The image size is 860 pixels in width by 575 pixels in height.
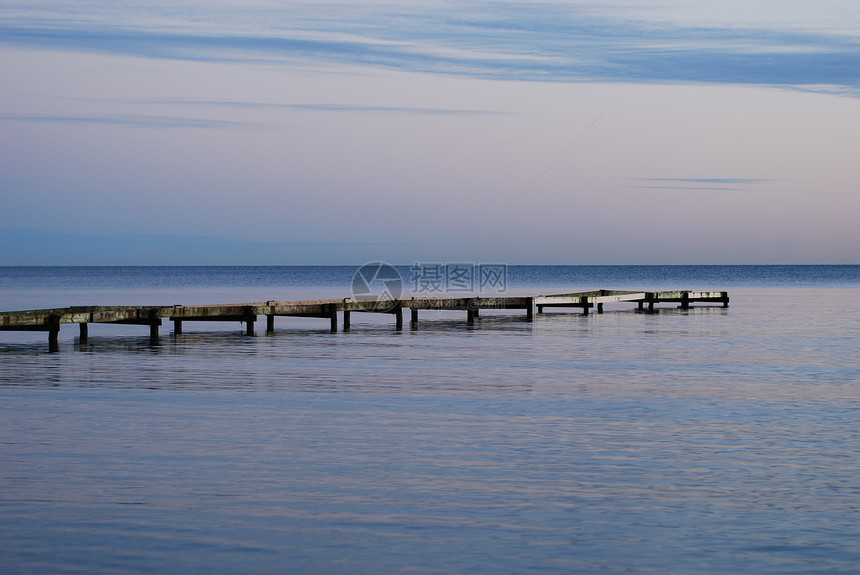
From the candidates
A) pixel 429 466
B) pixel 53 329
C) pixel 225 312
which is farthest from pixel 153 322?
pixel 429 466

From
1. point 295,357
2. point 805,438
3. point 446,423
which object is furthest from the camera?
point 295,357

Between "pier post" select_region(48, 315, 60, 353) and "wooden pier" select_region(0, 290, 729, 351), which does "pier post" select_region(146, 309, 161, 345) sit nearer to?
"wooden pier" select_region(0, 290, 729, 351)

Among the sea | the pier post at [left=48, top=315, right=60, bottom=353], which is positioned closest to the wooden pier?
the pier post at [left=48, top=315, right=60, bottom=353]

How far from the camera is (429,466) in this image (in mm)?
11766

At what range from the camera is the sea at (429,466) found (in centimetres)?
846

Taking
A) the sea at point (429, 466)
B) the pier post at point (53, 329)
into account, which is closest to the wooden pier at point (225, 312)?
the pier post at point (53, 329)

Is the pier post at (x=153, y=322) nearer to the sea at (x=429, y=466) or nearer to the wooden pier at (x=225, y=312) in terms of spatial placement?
the wooden pier at (x=225, y=312)

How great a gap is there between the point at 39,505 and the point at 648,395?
11.3 meters

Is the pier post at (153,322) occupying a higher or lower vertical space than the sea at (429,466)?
higher

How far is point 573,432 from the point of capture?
45.9ft

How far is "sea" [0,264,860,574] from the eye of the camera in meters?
8.46

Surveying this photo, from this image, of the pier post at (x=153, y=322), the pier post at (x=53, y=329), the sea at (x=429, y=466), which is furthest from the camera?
the pier post at (x=153, y=322)

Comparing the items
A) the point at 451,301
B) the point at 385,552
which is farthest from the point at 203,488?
the point at 451,301

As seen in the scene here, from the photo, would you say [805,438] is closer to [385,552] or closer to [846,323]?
[385,552]
